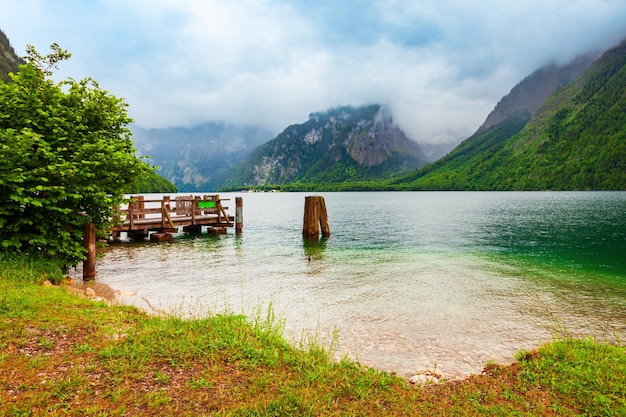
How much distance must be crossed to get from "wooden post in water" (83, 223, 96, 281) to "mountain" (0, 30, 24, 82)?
192 meters

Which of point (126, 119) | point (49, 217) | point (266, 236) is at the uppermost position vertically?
point (126, 119)

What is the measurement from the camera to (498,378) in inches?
275

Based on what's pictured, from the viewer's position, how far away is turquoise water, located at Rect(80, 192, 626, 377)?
10023 millimetres

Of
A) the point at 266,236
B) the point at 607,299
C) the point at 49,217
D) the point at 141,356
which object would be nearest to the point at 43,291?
the point at 49,217

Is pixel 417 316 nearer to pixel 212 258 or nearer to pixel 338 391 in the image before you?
pixel 338 391

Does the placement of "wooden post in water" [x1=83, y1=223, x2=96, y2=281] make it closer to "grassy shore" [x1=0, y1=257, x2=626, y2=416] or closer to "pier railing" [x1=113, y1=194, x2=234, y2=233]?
"grassy shore" [x1=0, y1=257, x2=626, y2=416]

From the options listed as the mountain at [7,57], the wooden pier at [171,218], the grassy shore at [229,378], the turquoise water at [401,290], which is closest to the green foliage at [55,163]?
the turquoise water at [401,290]

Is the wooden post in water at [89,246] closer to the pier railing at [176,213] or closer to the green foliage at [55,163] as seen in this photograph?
the green foliage at [55,163]

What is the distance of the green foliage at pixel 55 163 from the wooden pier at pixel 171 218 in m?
14.0

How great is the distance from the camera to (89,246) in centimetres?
1521

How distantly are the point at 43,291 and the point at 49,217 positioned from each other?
4486 mm

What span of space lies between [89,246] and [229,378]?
1221 cm

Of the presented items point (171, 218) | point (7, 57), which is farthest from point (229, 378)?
point (7, 57)

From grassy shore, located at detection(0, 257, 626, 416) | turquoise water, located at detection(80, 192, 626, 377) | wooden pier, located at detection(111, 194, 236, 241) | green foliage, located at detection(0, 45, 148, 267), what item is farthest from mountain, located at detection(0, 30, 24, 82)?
grassy shore, located at detection(0, 257, 626, 416)
